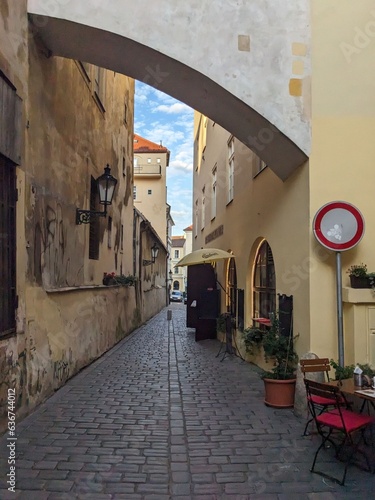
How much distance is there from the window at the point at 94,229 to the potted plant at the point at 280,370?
16.5ft

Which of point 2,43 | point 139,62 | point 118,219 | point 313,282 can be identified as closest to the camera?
point 2,43

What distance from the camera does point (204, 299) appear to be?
13078 millimetres

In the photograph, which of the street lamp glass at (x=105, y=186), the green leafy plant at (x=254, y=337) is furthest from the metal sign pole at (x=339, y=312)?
the street lamp glass at (x=105, y=186)

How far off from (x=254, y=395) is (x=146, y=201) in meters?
38.0

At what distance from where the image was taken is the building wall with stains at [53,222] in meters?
5.51

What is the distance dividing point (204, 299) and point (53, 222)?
6.80 m

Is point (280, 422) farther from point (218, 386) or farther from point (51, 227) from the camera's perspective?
point (51, 227)

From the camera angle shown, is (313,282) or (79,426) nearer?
(79,426)

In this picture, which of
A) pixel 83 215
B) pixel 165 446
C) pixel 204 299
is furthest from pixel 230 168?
pixel 165 446

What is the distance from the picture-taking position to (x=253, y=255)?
975 centimetres

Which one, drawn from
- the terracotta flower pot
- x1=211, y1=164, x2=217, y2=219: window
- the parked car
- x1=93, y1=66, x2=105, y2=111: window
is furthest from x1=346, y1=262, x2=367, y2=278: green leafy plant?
the parked car

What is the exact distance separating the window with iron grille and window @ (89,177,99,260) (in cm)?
469

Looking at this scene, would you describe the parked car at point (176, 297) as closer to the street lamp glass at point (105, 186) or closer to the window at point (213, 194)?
the window at point (213, 194)

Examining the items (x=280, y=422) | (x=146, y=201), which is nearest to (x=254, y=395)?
(x=280, y=422)
